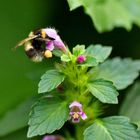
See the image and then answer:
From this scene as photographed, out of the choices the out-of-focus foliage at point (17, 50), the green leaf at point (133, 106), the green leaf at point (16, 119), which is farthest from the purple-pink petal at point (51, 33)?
the out-of-focus foliage at point (17, 50)

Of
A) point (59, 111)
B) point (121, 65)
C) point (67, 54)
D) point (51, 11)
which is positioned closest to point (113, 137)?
point (59, 111)

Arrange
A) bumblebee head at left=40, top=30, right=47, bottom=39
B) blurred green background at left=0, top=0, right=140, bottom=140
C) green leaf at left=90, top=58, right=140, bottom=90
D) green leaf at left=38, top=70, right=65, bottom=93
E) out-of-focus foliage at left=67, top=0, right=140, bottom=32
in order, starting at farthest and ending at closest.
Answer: blurred green background at left=0, top=0, right=140, bottom=140
out-of-focus foliage at left=67, top=0, right=140, bottom=32
green leaf at left=90, top=58, right=140, bottom=90
bumblebee head at left=40, top=30, right=47, bottom=39
green leaf at left=38, top=70, right=65, bottom=93

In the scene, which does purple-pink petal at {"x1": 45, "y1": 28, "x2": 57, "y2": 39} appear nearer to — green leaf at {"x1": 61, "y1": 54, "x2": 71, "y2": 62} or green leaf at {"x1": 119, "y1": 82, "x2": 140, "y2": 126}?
green leaf at {"x1": 61, "y1": 54, "x2": 71, "y2": 62}

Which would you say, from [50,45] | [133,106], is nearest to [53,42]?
[50,45]

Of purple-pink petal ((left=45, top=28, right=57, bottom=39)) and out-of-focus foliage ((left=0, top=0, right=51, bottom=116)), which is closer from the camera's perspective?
purple-pink petal ((left=45, top=28, right=57, bottom=39))

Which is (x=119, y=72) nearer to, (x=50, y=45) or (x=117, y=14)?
(x=50, y=45)

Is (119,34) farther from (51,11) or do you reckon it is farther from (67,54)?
(67,54)

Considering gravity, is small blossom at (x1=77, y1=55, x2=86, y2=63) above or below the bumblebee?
below

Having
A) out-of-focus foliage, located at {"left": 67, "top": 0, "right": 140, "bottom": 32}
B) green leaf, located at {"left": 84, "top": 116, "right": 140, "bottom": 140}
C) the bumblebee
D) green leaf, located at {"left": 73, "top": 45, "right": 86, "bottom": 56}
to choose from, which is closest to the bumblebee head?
the bumblebee

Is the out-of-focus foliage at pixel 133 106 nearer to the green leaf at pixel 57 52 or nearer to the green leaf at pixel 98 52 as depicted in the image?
the green leaf at pixel 98 52
